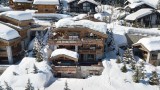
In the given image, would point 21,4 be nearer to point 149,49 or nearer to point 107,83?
point 149,49

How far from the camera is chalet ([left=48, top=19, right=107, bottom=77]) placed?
38062 mm

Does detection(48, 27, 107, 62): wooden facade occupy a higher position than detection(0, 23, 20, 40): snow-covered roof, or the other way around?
detection(0, 23, 20, 40): snow-covered roof

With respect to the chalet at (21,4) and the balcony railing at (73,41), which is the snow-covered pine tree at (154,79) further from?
the chalet at (21,4)

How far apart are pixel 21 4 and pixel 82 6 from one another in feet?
50.0

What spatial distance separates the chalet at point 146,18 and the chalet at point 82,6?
11957mm

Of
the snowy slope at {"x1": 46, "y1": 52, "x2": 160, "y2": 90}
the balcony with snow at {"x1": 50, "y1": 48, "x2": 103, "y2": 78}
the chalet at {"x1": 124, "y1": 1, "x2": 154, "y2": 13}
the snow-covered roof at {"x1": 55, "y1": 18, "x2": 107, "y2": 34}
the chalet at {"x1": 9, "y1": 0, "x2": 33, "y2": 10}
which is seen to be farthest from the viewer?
the chalet at {"x1": 9, "y1": 0, "x2": 33, "y2": 10}

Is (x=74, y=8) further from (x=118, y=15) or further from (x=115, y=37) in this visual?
(x=115, y=37)

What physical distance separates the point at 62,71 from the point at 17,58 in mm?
9218

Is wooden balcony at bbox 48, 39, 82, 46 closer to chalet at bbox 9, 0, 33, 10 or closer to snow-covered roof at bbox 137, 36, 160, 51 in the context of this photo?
snow-covered roof at bbox 137, 36, 160, 51

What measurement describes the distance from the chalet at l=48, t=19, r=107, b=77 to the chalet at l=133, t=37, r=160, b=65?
642cm

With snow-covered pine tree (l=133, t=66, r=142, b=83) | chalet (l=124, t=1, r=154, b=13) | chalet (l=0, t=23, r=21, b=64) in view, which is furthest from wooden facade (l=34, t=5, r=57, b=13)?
snow-covered pine tree (l=133, t=66, r=142, b=83)

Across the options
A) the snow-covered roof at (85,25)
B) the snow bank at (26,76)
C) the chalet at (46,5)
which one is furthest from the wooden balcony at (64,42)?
the chalet at (46,5)

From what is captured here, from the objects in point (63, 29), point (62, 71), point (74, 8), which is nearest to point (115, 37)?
point (63, 29)

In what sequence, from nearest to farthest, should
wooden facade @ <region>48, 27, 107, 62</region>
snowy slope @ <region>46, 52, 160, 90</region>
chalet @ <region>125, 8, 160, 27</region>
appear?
snowy slope @ <region>46, 52, 160, 90</region> < wooden facade @ <region>48, 27, 107, 62</region> < chalet @ <region>125, 8, 160, 27</region>
